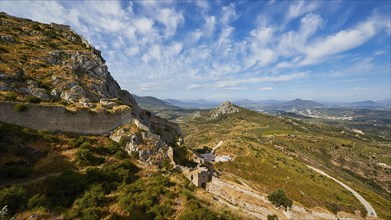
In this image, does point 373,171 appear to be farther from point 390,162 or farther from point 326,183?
point 326,183

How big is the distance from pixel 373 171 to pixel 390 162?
21.4 meters

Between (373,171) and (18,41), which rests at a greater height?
(18,41)

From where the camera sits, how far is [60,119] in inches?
1335

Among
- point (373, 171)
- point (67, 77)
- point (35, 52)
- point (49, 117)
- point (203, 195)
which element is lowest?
point (373, 171)

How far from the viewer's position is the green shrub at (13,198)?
19.9m

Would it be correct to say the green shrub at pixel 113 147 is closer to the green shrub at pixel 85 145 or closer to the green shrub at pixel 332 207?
the green shrub at pixel 85 145

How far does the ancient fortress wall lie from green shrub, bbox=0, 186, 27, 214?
536 inches

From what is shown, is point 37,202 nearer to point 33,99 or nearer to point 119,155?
point 119,155

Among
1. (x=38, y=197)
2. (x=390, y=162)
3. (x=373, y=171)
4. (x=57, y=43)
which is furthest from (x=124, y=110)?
(x=390, y=162)

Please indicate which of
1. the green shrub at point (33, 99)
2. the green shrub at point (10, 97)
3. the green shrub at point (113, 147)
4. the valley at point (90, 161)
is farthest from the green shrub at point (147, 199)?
the green shrub at point (10, 97)

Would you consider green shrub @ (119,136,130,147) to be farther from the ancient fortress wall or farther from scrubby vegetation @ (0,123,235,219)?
the ancient fortress wall

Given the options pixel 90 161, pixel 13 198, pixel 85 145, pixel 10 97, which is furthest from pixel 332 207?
pixel 10 97

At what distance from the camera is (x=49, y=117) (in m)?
33.2

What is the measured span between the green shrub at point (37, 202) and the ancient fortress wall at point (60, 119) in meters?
14.4
